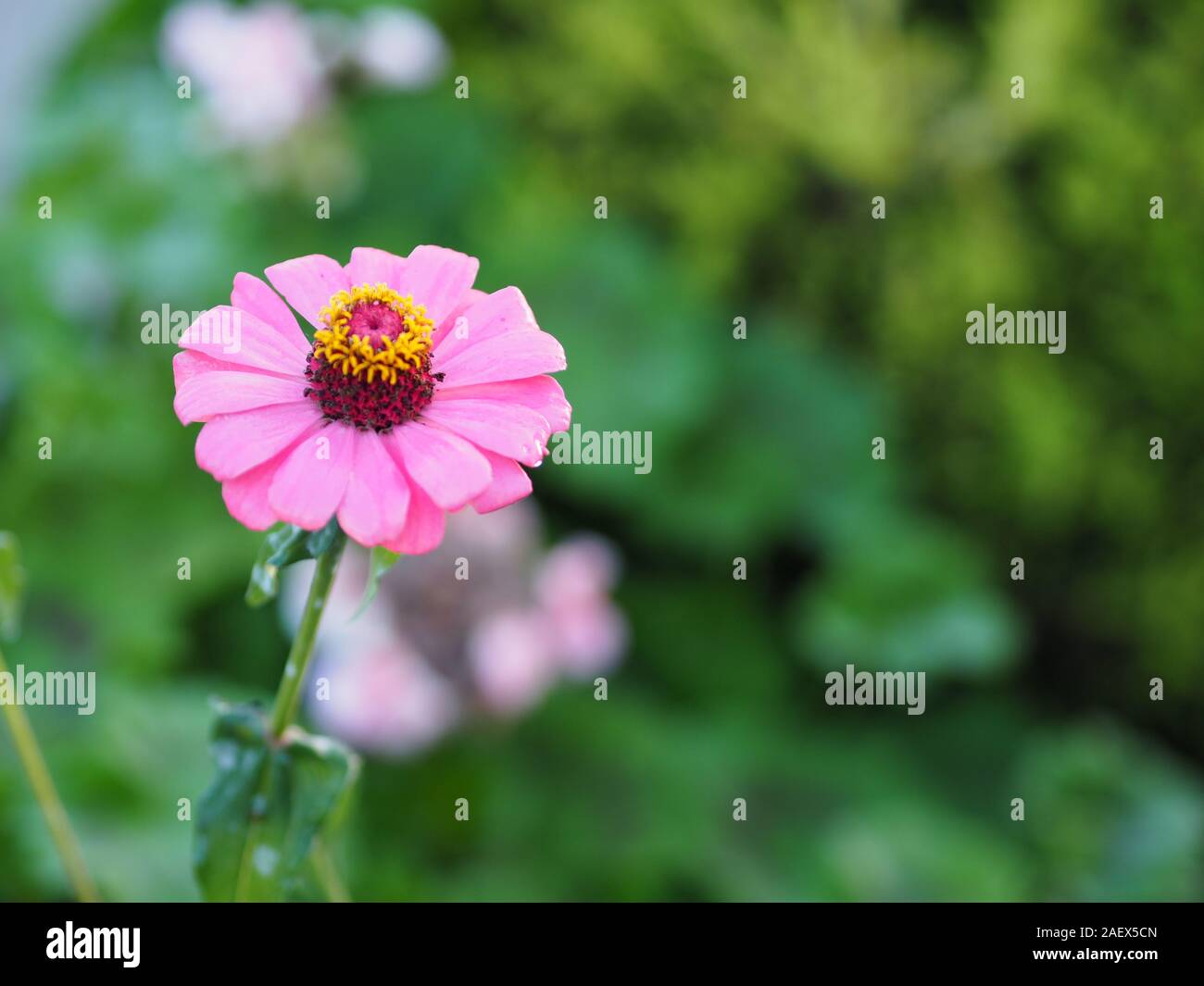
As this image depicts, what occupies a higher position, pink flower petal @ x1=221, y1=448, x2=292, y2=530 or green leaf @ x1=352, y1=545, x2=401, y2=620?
pink flower petal @ x1=221, y1=448, x2=292, y2=530

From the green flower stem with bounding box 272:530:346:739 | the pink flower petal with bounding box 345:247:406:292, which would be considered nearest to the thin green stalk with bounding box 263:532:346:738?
the green flower stem with bounding box 272:530:346:739

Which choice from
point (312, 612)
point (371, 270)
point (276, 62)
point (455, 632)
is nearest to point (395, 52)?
point (276, 62)

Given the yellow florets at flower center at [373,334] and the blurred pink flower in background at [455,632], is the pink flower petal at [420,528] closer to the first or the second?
the yellow florets at flower center at [373,334]

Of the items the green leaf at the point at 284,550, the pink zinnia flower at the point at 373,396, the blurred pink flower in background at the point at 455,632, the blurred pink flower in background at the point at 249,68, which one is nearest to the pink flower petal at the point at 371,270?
the pink zinnia flower at the point at 373,396

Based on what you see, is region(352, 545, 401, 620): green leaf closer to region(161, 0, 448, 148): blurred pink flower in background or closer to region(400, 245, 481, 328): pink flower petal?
region(400, 245, 481, 328): pink flower petal

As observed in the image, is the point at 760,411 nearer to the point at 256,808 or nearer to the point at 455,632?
the point at 455,632
